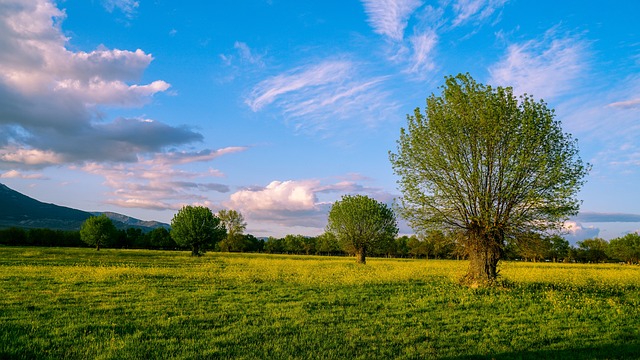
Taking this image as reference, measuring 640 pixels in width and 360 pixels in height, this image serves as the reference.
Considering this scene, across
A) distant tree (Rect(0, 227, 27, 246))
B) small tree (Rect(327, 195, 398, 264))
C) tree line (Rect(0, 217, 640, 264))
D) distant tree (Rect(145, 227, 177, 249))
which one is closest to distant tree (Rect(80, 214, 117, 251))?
tree line (Rect(0, 217, 640, 264))

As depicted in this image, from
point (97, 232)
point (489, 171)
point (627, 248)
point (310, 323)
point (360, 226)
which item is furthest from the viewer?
point (627, 248)

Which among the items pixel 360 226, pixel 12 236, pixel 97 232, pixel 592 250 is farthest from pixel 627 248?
pixel 12 236

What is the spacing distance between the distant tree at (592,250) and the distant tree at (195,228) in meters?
145

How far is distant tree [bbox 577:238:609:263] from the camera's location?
153000 millimetres

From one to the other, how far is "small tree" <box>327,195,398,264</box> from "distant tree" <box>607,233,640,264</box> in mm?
104994

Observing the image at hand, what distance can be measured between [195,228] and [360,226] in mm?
39666

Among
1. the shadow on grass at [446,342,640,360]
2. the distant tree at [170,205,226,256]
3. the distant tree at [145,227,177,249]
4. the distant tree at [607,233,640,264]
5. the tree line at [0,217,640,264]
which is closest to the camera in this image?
the shadow on grass at [446,342,640,360]

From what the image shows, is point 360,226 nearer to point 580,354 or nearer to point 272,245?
point 580,354

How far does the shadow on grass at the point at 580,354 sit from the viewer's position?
40.5ft

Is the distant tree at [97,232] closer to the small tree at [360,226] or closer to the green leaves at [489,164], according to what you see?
the small tree at [360,226]

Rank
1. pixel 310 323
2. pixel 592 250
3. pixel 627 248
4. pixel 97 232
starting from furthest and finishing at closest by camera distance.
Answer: pixel 592 250, pixel 627 248, pixel 97 232, pixel 310 323

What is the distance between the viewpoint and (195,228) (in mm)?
88625

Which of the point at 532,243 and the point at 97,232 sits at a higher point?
the point at 532,243

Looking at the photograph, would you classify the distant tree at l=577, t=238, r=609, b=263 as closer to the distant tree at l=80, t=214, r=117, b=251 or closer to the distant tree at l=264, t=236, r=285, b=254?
the distant tree at l=264, t=236, r=285, b=254
